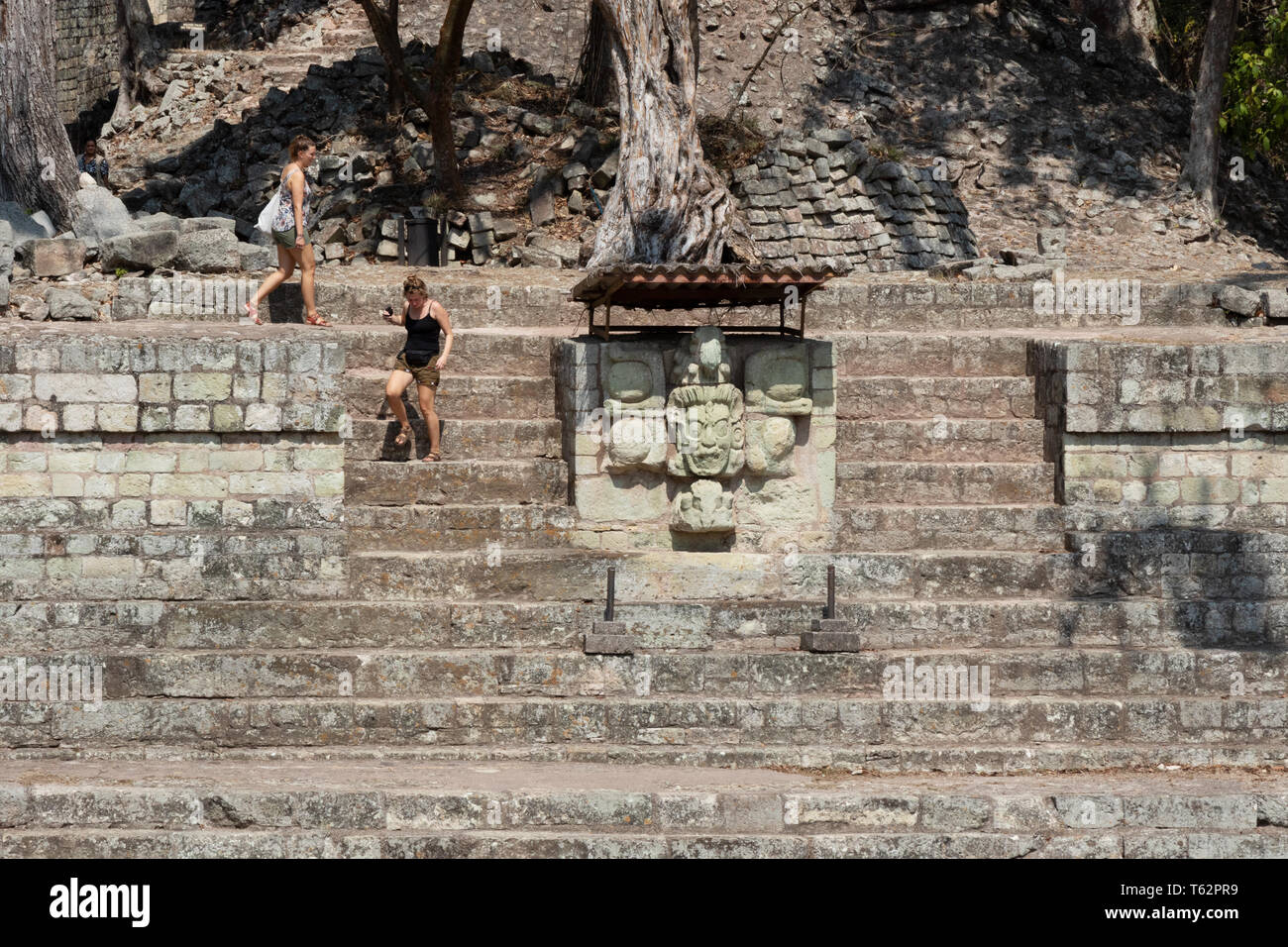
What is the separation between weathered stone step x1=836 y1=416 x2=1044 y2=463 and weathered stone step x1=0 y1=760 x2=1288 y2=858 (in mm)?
3248

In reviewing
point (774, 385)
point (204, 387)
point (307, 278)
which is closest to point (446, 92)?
point (307, 278)

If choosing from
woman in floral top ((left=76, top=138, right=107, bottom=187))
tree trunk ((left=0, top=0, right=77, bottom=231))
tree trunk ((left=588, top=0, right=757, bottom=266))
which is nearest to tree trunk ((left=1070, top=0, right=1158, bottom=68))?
tree trunk ((left=588, top=0, right=757, bottom=266))

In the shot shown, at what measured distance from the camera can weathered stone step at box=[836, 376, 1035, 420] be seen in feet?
Result: 38.9

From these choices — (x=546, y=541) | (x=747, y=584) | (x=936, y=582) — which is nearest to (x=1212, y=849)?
(x=936, y=582)

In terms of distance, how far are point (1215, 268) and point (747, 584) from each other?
8486 mm

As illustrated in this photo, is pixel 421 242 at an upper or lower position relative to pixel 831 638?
upper

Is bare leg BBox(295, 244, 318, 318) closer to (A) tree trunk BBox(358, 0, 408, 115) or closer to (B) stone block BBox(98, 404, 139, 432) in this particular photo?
(B) stone block BBox(98, 404, 139, 432)

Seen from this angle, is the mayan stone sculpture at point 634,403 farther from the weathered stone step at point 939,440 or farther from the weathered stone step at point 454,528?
the weathered stone step at point 939,440

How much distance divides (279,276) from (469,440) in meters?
2.36

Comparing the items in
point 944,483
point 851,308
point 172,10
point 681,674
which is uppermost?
point 172,10

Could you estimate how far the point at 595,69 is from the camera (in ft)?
62.7

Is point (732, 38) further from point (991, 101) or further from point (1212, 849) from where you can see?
point (1212, 849)

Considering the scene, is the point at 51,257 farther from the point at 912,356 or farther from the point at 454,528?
the point at 912,356

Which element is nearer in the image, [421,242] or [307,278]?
[307,278]
